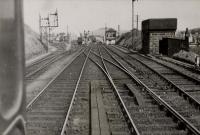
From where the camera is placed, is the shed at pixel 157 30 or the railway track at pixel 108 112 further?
the shed at pixel 157 30

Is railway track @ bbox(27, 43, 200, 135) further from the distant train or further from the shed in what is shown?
the distant train

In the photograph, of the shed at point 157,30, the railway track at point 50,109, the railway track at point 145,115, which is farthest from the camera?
the shed at point 157,30

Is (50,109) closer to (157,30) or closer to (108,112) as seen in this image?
(108,112)

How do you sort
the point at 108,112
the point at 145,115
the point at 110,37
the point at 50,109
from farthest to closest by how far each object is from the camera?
the point at 110,37 → the point at 50,109 → the point at 108,112 → the point at 145,115

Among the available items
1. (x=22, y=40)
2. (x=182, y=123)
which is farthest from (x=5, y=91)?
(x=182, y=123)

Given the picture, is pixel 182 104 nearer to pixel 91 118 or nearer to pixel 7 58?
pixel 91 118

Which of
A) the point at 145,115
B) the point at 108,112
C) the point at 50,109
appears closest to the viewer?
the point at 145,115

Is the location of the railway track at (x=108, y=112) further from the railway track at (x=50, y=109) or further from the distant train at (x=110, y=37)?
the distant train at (x=110, y=37)

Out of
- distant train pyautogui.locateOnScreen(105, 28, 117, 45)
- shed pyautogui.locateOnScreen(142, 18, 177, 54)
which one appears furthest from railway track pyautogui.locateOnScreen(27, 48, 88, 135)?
distant train pyautogui.locateOnScreen(105, 28, 117, 45)

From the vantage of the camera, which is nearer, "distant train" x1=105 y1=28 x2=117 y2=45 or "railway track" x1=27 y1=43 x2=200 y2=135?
"railway track" x1=27 y1=43 x2=200 y2=135

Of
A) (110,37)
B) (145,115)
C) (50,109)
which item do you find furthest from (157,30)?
(110,37)

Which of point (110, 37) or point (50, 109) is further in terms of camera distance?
point (110, 37)

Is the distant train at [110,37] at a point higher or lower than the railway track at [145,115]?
higher

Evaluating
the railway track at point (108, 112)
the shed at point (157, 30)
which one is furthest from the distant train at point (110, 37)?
the railway track at point (108, 112)
